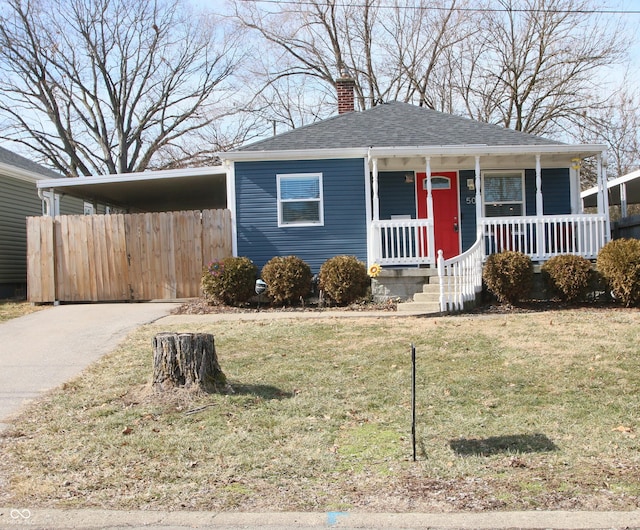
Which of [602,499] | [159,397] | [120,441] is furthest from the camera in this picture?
[159,397]

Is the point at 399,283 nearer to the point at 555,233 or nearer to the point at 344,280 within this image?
the point at 344,280

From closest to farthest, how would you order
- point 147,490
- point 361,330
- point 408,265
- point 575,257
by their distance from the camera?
point 147,490
point 361,330
point 575,257
point 408,265

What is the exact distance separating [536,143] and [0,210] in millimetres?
14164

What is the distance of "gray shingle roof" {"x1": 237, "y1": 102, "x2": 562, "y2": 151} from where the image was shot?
45.7 ft

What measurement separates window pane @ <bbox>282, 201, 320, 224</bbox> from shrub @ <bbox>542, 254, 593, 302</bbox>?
522cm

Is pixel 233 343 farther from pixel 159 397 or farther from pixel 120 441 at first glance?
pixel 120 441

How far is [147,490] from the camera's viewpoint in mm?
3963

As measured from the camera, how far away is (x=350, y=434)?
490 cm

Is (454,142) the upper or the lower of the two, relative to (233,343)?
upper

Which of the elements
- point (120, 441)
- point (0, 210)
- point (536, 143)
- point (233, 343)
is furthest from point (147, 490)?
point (0, 210)

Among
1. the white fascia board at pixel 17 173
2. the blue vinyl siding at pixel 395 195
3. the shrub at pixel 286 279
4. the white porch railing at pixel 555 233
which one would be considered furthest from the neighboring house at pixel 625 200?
the white fascia board at pixel 17 173

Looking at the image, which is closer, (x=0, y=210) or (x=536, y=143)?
(x=536, y=143)

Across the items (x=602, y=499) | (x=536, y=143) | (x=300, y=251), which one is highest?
(x=536, y=143)

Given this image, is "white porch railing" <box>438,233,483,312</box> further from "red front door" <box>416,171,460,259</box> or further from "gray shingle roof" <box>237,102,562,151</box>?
"gray shingle roof" <box>237,102,562,151</box>
